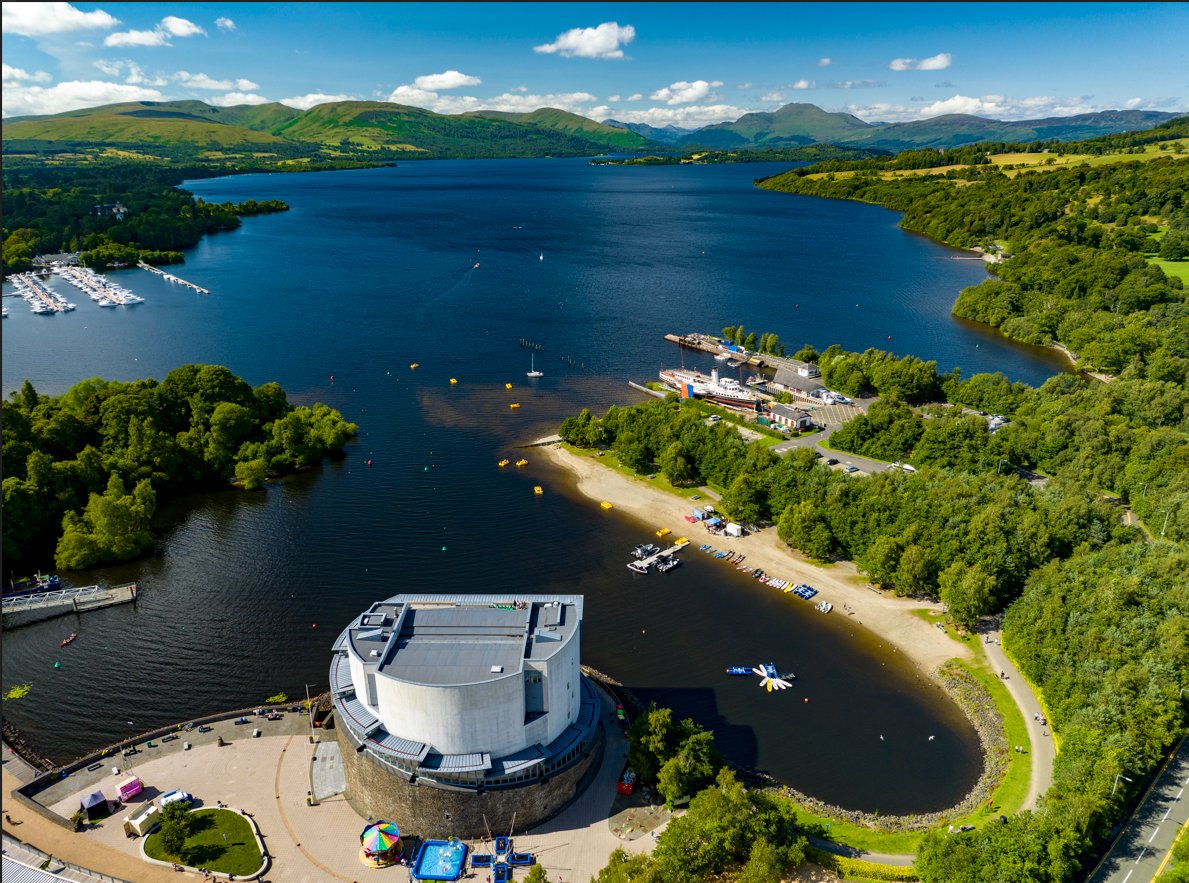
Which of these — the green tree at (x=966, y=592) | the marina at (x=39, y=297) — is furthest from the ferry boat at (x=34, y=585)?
the marina at (x=39, y=297)

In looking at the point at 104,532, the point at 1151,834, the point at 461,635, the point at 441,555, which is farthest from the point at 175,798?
the point at 1151,834

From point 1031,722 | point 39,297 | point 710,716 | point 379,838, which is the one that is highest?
point 39,297

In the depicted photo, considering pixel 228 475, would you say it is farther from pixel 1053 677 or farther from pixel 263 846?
pixel 1053 677

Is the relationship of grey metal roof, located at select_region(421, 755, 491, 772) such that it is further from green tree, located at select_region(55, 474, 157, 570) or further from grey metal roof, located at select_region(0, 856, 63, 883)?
green tree, located at select_region(55, 474, 157, 570)

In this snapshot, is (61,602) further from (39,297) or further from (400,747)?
(39,297)

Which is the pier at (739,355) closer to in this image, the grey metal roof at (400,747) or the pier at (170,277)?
the grey metal roof at (400,747)

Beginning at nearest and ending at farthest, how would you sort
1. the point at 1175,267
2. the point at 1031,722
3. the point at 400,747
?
the point at 400,747 < the point at 1031,722 < the point at 1175,267

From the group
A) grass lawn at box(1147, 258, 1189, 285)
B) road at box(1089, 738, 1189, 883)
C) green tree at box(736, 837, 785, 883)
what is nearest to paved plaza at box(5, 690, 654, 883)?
green tree at box(736, 837, 785, 883)
